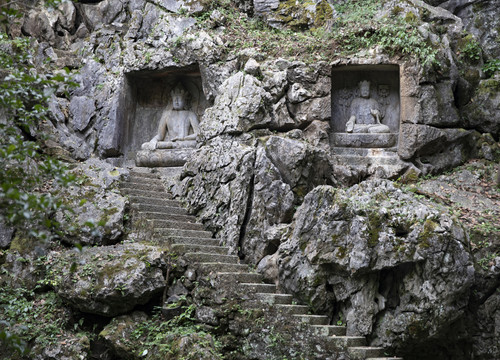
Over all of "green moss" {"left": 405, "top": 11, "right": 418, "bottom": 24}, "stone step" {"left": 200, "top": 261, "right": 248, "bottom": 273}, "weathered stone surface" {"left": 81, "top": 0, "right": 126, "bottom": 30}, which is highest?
"weathered stone surface" {"left": 81, "top": 0, "right": 126, "bottom": 30}

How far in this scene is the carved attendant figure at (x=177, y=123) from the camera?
49.4ft

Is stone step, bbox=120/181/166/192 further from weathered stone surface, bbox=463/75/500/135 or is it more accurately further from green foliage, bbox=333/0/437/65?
weathered stone surface, bbox=463/75/500/135

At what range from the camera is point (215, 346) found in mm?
8484

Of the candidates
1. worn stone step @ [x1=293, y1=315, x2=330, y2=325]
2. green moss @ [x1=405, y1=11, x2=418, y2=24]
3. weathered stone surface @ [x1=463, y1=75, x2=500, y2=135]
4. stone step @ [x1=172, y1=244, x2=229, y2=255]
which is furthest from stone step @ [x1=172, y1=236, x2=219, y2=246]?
green moss @ [x1=405, y1=11, x2=418, y2=24]

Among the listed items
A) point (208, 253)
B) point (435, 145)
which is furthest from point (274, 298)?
point (435, 145)

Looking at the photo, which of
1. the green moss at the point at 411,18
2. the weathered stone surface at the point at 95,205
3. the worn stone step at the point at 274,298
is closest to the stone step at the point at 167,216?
the weathered stone surface at the point at 95,205

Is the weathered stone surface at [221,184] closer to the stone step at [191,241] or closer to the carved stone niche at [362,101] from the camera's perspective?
the stone step at [191,241]

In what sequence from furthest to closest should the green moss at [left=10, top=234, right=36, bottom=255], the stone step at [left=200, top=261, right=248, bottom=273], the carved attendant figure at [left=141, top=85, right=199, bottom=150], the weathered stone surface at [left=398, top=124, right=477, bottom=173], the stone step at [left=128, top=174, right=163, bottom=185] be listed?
the carved attendant figure at [left=141, top=85, right=199, bottom=150], the weathered stone surface at [left=398, top=124, right=477, bottom=173], the stone step at [left=128, top=174, right=163, bottom=185], the green moss at [left=10, top=234, right=36, bottom=255], the stone step at [left=200, top=261, right=248, bottom=273]

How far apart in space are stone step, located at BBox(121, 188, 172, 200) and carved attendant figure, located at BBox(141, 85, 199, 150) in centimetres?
241

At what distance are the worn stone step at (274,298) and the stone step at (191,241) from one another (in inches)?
81.0

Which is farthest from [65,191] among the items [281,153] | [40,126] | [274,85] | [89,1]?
[89,1]

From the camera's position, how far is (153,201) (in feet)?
39.8

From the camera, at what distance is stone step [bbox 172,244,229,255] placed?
32.9 ft

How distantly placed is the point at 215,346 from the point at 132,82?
944 cm
